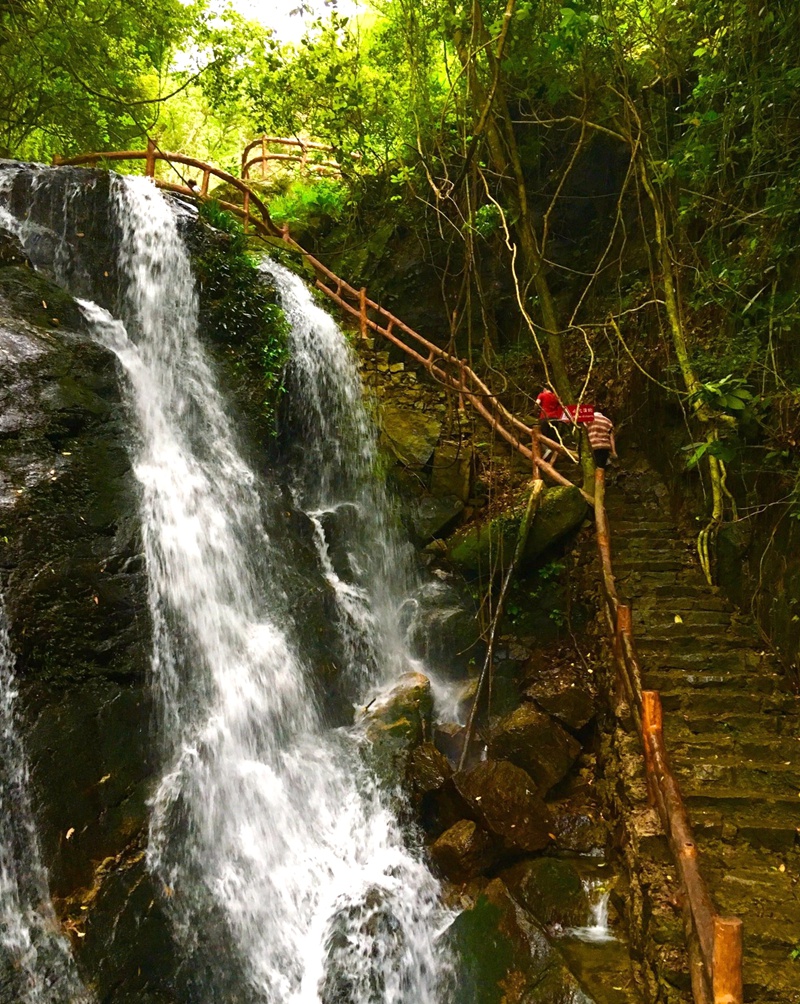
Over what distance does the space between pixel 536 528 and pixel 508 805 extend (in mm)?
3255

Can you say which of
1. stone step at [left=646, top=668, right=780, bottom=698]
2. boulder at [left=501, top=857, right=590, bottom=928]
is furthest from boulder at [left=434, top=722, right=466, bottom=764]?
stone step at [left=646, top=668, right=780, bottom=698]

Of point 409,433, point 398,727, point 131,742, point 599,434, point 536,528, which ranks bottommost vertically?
point 398,727

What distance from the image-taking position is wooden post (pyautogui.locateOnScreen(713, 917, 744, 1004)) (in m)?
2.78

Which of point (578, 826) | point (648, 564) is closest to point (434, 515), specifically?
point (648, 564)

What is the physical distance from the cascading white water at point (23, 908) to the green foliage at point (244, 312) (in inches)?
207

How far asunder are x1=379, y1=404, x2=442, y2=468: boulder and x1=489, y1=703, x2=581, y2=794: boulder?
4.17 m

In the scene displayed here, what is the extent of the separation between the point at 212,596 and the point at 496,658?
344cm

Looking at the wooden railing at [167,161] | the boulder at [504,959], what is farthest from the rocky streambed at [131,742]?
the wooden railing at [167,161]

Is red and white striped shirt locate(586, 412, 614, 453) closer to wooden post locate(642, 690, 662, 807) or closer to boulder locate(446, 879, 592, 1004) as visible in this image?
wooden post locate(642, 690, 662, 807)

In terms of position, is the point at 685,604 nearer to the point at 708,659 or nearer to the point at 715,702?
the point at 708,659

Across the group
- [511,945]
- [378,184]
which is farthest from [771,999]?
[378,184]

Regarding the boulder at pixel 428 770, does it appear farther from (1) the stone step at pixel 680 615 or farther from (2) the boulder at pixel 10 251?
(2) the boulder at pixel 10 251

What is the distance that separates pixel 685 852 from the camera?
363cm

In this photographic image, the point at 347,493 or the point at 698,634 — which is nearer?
the point at 698,634
